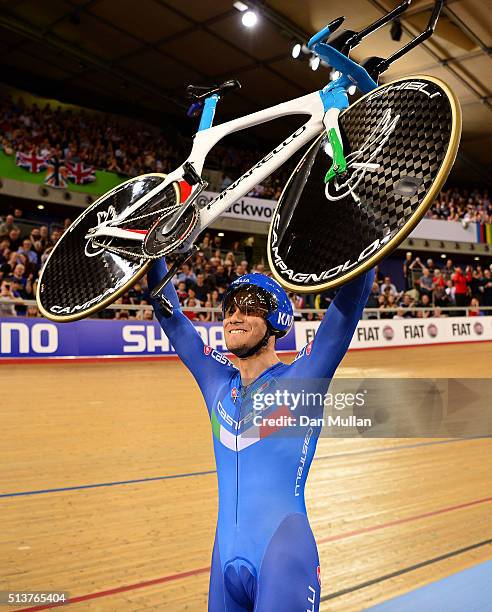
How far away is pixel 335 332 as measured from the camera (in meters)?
1.54

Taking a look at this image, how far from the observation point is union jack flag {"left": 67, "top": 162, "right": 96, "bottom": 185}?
1173cm

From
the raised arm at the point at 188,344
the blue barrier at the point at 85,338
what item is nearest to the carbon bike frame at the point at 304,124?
the raised arm at the point at 188,344

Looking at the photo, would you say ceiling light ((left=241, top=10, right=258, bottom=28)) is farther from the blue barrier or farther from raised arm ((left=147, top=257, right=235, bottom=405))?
raised arm ((left=147, top=257, right=235, bottom=405))

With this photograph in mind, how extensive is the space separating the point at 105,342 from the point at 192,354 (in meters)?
6.89

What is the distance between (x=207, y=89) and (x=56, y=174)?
10258 mm

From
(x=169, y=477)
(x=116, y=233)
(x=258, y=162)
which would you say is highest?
(x=258, y=162)

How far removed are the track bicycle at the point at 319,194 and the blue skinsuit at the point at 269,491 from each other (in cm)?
21

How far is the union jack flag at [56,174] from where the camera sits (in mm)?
11336

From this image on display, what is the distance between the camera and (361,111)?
148 centimetres

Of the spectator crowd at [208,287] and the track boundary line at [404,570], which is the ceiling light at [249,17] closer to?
the spectator crowd at [208,287]

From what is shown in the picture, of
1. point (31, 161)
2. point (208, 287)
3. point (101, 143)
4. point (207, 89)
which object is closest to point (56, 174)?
point (31, 161)

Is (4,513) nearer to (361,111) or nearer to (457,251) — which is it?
(361,111)

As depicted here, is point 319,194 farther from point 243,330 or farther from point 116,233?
point 116,233

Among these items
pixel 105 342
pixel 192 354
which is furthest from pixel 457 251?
pixel 192 354
